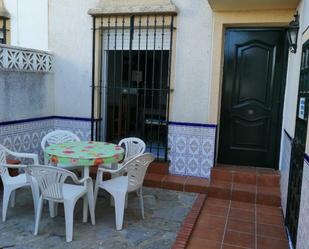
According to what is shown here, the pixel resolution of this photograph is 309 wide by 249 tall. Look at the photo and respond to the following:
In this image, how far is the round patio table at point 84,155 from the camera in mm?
3377

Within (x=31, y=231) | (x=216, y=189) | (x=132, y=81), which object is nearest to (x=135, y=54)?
(x=132, y=81)

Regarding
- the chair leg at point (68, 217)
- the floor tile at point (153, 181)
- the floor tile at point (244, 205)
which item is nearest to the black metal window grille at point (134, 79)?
the floor tile at point (153, 181)

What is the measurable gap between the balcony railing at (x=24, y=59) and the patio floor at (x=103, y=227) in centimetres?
180

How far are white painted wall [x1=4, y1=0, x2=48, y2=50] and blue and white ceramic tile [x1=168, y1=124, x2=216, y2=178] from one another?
2688 millimetres

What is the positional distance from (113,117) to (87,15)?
1.71 meters

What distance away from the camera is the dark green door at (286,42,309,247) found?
285 centimetres

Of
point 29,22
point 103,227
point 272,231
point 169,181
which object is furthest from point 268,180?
point 29,22

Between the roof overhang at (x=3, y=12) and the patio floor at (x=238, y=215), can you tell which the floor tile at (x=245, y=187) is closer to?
the patio floor at (x=238, y=215)

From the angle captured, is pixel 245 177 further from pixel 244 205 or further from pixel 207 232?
pixel 207 232

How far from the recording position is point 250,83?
4863mm

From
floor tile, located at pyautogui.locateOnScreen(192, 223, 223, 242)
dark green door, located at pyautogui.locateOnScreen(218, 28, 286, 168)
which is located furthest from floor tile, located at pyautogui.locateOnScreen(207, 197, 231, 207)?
dark green door, located at pyautogui.locateOnScreen(218, 28, 286, 168)

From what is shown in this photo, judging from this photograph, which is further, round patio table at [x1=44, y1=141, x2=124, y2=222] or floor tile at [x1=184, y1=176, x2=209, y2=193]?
floor tile at [x1=184, y1=176, x2=209, y2=193]

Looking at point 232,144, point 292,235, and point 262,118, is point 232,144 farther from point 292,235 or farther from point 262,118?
point 292,235

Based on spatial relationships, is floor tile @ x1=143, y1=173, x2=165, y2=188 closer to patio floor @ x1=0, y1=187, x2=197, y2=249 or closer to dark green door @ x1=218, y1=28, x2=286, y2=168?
patio floor @ x1=0, y1=187, x2=197, y2=249
